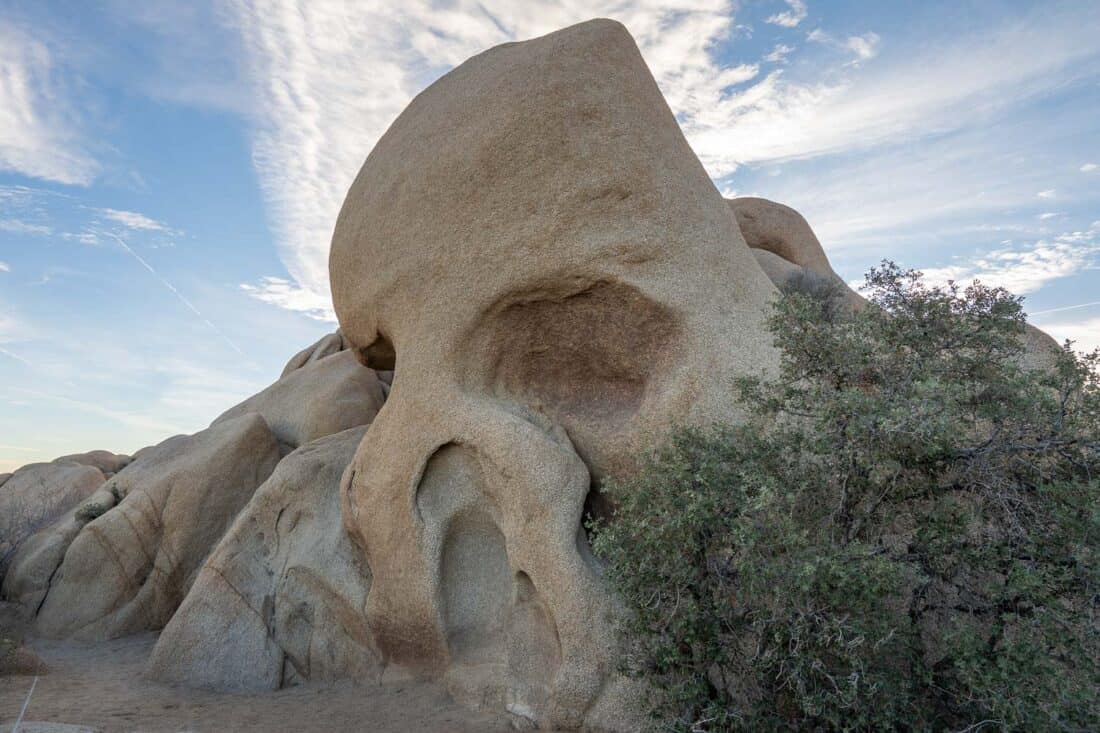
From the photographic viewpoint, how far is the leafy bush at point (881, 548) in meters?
4.88

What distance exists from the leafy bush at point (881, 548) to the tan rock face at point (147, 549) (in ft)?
A: 28.3

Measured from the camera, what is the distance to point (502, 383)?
916 cm

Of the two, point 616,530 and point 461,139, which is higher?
point 461,139

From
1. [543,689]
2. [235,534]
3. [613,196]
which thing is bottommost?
[543,689]

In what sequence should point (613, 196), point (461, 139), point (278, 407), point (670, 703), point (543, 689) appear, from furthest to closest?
point (278, 407)
point (461, 139)
point (613, 196)
point (543, 689)
point (670, 703)

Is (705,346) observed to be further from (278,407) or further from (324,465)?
(278,407)

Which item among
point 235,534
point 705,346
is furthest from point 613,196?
point 235,534

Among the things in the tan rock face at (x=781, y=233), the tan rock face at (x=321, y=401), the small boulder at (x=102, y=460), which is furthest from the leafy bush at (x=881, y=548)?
the small boulder at (x=102, y=460)

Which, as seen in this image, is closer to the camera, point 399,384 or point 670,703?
point 670,703

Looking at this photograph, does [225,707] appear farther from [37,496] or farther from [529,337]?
[37,496]

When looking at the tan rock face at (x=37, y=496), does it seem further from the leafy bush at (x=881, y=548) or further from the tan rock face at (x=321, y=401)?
the leafy bush at (x=881, y=548)

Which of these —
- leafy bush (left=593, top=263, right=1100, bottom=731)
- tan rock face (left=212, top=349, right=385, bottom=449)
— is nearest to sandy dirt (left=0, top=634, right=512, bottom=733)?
leafy bush (left=593, top=263, right=1100, bottom=731)

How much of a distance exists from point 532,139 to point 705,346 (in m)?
3.08

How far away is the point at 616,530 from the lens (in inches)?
240
